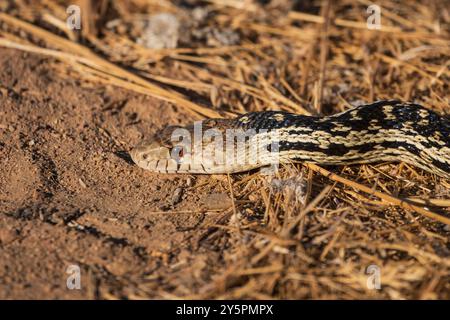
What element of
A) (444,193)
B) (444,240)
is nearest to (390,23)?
(444,193)

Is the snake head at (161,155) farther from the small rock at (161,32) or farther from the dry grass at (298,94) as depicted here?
the small rock at (161,32)

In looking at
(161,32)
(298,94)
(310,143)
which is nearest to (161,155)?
(310,143)

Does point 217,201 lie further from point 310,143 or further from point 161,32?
point 161,32

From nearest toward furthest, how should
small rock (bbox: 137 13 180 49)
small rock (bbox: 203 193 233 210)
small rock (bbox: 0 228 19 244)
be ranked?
small rock (bbox: 0 228 19 244) < small rock (bbox: 203 193 233 210) < small rock (bbox: 137 13 180 49)

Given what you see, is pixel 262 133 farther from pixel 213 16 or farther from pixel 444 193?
pixel 213 16

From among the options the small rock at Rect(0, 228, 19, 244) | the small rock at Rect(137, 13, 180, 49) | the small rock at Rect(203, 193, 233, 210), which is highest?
the small rock at Rect(137, 13, 180, 49)

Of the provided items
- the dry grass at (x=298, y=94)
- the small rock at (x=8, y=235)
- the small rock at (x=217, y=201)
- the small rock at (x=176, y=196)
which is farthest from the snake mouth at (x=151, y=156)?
the small rock at (x=8, y=235)

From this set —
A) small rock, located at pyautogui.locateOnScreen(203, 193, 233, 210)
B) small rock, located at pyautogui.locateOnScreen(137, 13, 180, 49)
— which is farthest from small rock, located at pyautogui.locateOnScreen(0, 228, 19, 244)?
small rock, located at pyautogui.locateOnScreen(137, 13, 180, 49)

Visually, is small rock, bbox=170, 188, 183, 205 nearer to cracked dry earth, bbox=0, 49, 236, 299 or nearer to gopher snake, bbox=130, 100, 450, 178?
cracked dry earth, bbox=0, 49, 236, 299
